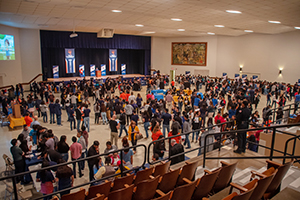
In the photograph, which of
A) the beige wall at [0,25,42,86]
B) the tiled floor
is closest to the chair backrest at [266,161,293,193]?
the tiled floor

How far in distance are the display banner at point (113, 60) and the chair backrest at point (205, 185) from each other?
28941 millimetres

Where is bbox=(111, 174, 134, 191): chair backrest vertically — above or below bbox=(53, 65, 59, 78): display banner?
below

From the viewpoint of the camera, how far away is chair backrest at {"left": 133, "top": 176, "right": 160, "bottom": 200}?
3736 millimetres

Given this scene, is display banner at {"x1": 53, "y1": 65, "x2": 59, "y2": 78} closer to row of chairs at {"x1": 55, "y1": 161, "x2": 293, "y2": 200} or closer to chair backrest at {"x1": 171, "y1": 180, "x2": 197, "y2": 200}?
row of chairs at {"x1": 55, "y1": 161, "x2": 293, "y2": 200}

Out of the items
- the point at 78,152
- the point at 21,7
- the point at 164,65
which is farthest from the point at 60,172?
the point at 164,65

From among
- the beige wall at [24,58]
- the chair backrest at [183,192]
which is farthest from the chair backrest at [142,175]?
the beige wall at [24,58]

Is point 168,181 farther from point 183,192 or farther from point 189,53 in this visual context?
point 189,53

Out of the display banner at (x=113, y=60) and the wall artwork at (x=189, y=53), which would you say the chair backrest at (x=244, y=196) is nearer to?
the wall artwork at (x=189, y=53)

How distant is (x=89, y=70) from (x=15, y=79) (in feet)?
34.0

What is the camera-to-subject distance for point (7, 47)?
19734 mm

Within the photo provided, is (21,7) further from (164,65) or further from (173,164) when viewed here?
(164,65)

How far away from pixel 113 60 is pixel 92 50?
3073mm

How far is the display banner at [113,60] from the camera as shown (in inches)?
1226

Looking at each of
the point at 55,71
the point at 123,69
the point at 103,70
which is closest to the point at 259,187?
the point at 55,71
